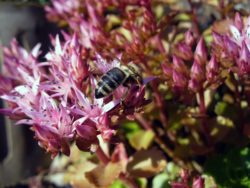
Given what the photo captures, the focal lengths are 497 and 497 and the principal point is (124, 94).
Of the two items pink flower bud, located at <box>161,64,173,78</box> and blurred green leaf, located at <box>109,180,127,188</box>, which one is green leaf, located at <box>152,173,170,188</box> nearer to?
blurred green leaf, located at <box>109,180,127,188</box>

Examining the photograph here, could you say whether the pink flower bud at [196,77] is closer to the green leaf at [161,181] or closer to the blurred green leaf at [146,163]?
the blurred green leaf at [146,163]

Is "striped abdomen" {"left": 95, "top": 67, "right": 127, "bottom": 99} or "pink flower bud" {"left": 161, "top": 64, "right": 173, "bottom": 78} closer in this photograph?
"striped abdomen" {"left": 95, "top": 67, "right": 127, "bottom": 99}

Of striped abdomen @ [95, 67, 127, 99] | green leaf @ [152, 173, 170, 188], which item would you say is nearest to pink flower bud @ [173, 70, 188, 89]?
striped abdomen @ [95, 67, 127, 99]

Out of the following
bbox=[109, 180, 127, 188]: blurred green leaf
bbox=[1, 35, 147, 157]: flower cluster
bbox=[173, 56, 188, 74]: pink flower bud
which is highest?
bbox=[1, 35, 147, 157]: flower cluster

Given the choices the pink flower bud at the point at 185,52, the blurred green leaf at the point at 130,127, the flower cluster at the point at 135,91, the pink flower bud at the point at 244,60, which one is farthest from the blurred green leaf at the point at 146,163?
the pink flower bud at the point at 244,60

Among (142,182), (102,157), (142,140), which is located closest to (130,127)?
(142,140)

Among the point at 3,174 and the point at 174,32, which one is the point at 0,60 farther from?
the point at 174,32

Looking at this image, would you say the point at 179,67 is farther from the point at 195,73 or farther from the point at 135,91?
the point at 135,91
